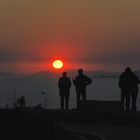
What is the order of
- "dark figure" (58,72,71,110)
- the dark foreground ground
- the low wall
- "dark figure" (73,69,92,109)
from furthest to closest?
"dark figure" (58,72,71,110) < "dark figure" (73,69,92,109) < the low wall < the dark foreground ground

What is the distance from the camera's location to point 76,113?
22844 millimetres

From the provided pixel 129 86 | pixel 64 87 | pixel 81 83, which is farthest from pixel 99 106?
pixel 64 87

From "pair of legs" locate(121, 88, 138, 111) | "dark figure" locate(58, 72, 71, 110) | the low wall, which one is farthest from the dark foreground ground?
"dark figure" locate(58, 72, 71, 110)

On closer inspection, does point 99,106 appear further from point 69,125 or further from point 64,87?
point 69,125

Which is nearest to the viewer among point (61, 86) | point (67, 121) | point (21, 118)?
point (21, 118)

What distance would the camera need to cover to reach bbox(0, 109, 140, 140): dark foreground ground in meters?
13.7

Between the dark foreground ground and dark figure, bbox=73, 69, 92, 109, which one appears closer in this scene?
the dark foreground ground

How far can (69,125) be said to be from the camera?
2019 centimetres

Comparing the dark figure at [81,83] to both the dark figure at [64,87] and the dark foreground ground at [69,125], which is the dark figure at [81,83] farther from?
the dark foreground ground at [69,125]

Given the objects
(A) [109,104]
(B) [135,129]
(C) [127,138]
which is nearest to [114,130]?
(B) [135,129]

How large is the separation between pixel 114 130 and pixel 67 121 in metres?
3.09

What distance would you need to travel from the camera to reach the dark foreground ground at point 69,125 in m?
13.7

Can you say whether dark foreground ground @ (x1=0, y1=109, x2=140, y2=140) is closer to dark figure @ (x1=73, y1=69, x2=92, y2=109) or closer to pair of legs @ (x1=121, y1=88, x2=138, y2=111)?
pair of legs @ (x1=121, y1=88, x2=138, y2=111)

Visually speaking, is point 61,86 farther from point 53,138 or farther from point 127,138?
point 53,138
